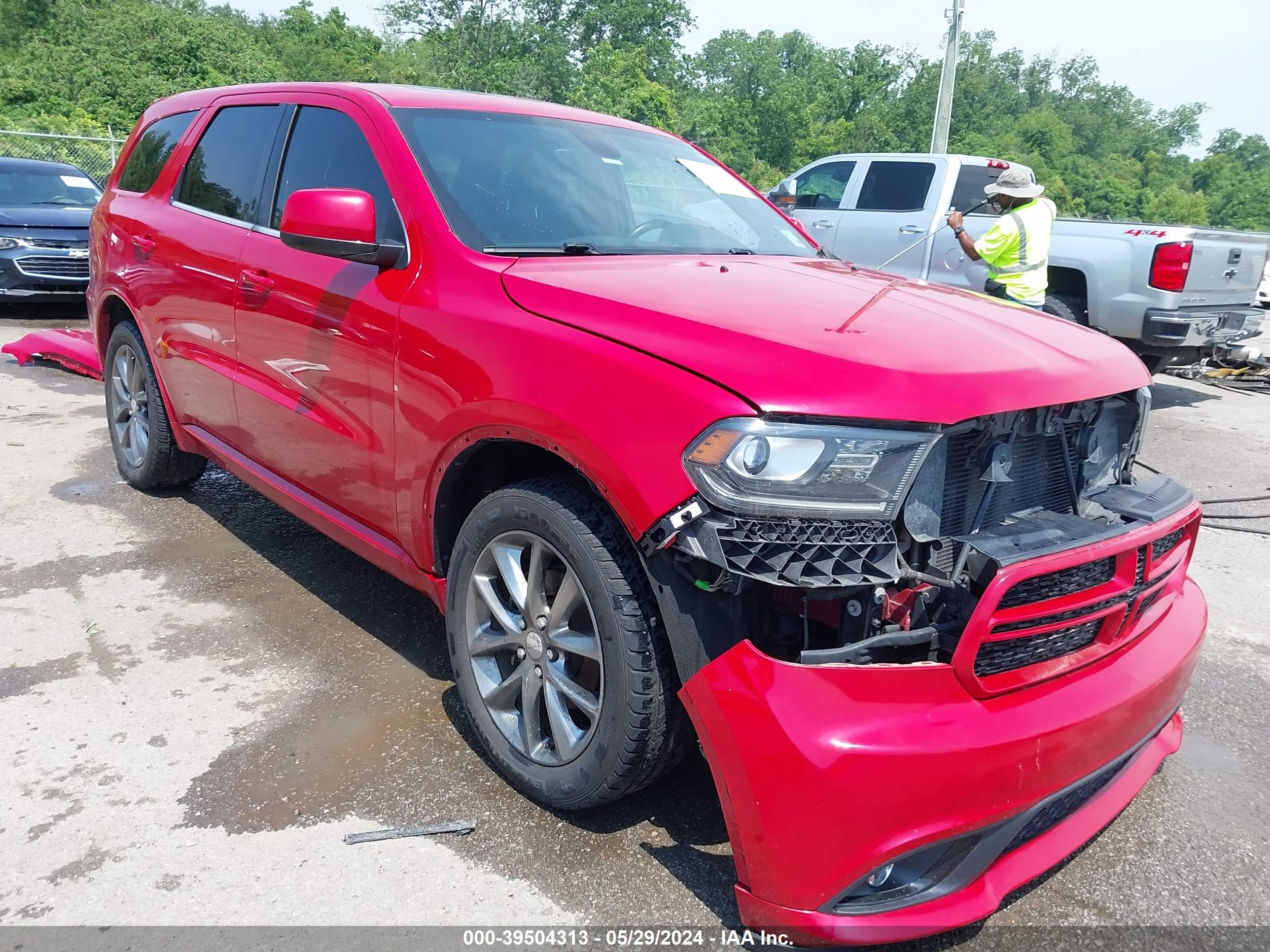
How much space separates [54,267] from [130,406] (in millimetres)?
6653

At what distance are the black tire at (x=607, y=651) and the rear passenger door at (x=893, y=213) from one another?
743cm

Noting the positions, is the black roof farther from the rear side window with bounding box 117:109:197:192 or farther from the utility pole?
the utility pole

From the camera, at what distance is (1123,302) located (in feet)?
25.2

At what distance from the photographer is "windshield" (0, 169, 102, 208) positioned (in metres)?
11.0

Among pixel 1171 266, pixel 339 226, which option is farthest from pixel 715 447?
pixel 1171 266

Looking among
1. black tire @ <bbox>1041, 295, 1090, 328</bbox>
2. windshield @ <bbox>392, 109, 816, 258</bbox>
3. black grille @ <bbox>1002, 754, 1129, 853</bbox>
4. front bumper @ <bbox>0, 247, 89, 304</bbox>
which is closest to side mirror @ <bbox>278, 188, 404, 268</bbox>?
windshield @ <bbox>392, 109, 816, 258</bbox>

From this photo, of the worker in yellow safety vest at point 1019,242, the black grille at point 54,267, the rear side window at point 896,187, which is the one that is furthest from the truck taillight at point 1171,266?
the black grille at point 54,267

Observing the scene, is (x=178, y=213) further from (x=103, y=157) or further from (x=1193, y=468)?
(x=103, y=157)

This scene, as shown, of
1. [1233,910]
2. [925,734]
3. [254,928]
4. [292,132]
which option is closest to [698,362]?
[925,734]

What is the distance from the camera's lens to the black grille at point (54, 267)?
1015 cm

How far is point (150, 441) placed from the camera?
4.74 metres

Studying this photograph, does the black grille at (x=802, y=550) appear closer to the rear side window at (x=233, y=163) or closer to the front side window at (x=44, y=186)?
the rear side window at (x=233, y=163)

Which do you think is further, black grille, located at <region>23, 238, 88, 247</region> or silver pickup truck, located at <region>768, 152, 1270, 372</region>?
black grille, located at <region>23, 238, 88, 247</region>

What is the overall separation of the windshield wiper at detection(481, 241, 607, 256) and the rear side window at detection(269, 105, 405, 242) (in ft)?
1.03
